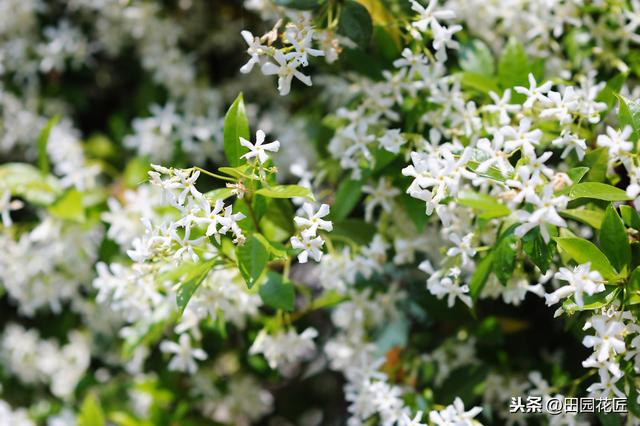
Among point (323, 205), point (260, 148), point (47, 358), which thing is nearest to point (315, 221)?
point (323, 205)

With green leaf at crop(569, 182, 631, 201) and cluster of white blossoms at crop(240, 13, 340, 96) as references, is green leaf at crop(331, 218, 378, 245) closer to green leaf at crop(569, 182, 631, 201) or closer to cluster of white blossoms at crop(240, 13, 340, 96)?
cluster of white blossoms at crop(240, 13, 340, 96)

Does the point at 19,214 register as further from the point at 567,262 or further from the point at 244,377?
the point at 567,262

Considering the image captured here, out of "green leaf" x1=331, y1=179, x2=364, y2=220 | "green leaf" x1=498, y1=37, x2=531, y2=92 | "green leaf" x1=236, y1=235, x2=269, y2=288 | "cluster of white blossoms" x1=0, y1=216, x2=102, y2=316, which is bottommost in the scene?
"cluster of white blossoms" x1=0, y1=216, x2=102, y2=316

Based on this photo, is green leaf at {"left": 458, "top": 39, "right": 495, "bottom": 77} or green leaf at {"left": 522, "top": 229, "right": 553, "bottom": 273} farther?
green leaf at {"left": 458, "top": 39, "right": 495, "bottom": 77}

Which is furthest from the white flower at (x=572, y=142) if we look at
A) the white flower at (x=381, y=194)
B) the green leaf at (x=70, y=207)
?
the green leaf at (x=70, y=207)

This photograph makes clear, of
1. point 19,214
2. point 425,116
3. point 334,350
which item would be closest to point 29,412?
point 19,214

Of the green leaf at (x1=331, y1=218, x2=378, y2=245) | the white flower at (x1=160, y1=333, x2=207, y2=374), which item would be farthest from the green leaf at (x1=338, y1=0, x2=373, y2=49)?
the white flower at (x1=160, y1=333, x2=207, y2=374)
